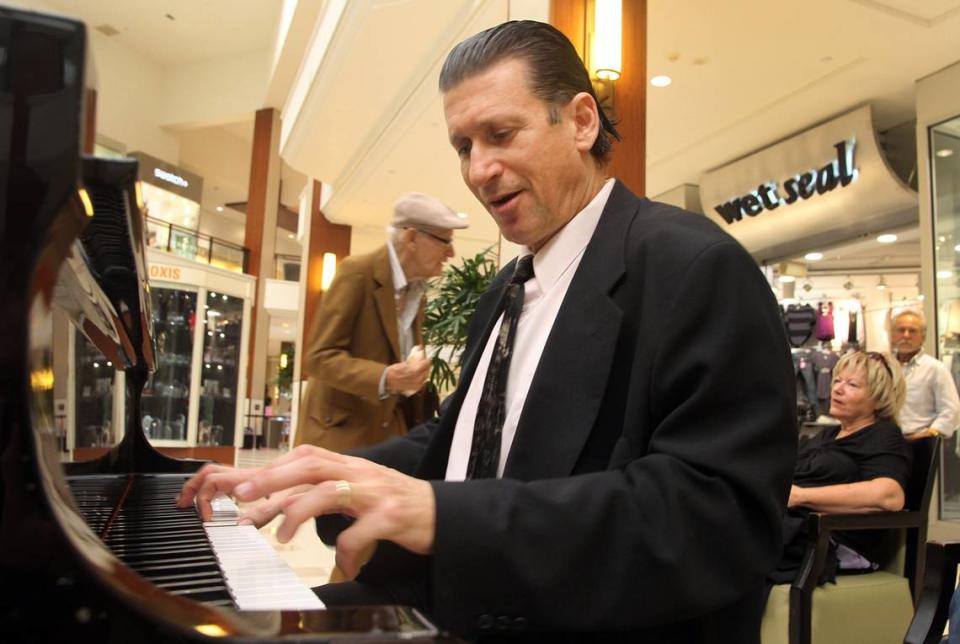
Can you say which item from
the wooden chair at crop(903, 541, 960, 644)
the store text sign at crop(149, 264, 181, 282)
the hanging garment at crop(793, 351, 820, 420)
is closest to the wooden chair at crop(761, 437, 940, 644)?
the wooden chair at crop(903, 541, 960, 644)

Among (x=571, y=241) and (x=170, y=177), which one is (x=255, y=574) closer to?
(x=571, y=241)

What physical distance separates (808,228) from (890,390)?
5872 mm

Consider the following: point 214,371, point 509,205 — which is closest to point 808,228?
point 509,205

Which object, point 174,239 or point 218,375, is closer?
point 218,375

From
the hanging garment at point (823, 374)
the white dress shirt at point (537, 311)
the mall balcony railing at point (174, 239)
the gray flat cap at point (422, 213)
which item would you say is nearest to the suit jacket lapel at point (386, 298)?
the gray flat cap at point (422, 213)

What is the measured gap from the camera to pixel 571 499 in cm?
75

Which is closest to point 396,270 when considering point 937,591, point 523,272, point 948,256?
point 523,272

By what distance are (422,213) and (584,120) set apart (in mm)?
1781

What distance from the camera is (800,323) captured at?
374 inches

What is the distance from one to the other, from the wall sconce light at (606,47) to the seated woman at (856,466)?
5.19 ft

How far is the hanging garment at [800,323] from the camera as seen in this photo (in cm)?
950

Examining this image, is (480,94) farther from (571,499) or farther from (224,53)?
(224,53)

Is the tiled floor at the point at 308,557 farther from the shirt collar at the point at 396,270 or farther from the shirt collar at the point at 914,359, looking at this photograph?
the shirt collar at the point at 914,359

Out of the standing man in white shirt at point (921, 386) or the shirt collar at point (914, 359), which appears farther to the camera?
the shirt collar at point (914, 359)
